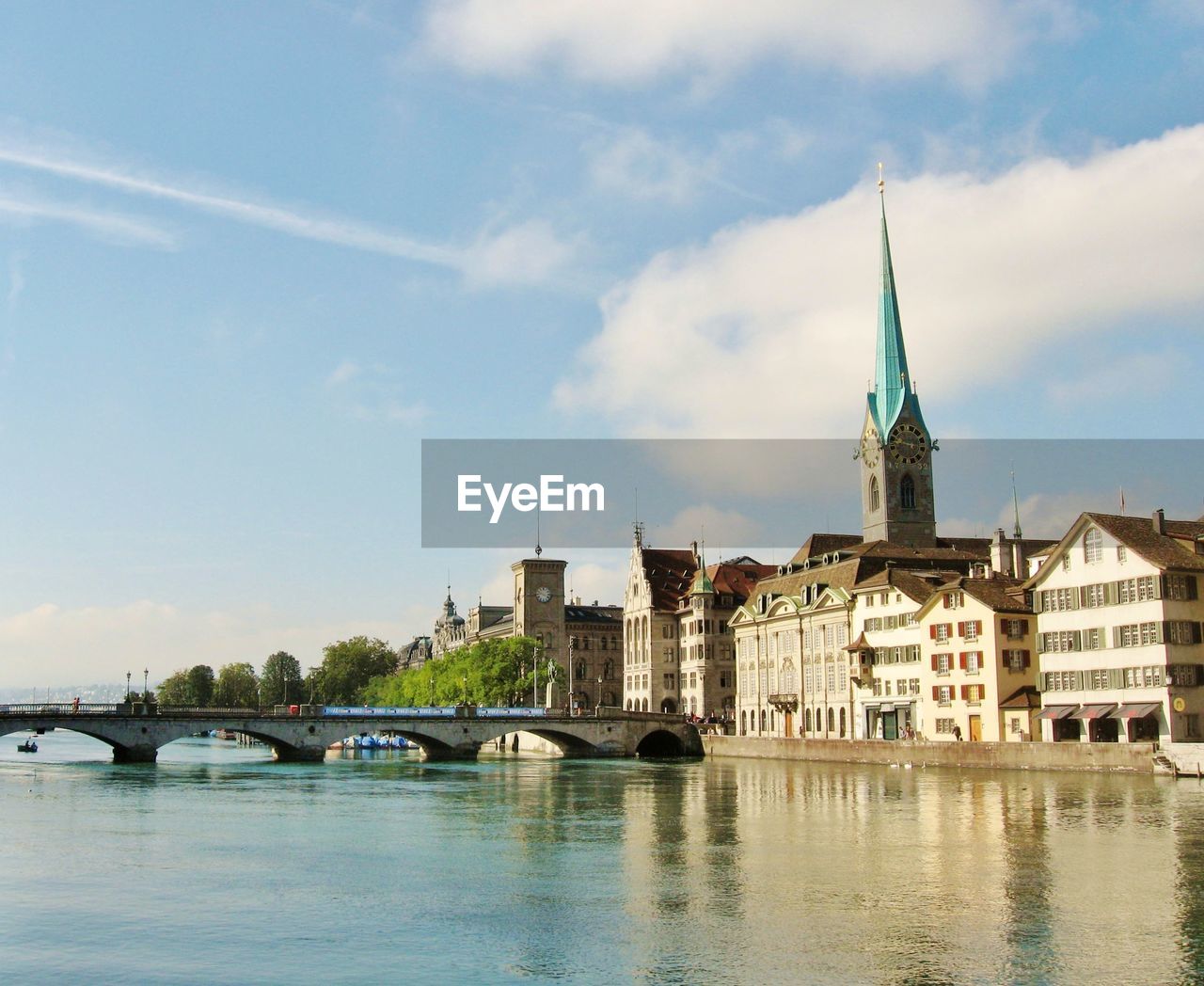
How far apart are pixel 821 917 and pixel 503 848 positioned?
16.9 m

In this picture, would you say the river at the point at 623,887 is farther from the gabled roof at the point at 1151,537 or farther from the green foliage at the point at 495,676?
the green foliage at the point at 495,676

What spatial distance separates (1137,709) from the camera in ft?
249

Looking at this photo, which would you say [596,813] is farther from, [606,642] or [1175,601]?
[606,642]

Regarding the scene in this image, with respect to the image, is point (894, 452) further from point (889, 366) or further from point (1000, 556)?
point (1000, 556)

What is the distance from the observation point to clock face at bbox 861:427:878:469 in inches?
5832

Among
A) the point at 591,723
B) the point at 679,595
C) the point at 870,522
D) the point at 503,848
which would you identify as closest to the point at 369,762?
the point at 591,723

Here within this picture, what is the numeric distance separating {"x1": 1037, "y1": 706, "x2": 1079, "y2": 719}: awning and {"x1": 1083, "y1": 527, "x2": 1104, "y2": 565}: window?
8565 mm

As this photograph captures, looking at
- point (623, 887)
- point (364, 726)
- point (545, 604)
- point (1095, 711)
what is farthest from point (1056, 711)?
point (545, 604)

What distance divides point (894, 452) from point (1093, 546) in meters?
66.4

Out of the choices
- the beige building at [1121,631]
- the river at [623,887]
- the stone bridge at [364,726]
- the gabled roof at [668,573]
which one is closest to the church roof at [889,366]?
the gabled roof at [668,573]

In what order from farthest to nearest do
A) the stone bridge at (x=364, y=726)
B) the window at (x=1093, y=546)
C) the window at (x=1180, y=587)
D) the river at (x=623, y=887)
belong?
the stone bridge at (x=364, y=726)
the window at (x=1093, y=546)
the window at (x=1180, y=587)
the river at (x=623, y=887)

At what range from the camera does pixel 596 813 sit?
193 ft

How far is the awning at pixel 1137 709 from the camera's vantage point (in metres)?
75.1

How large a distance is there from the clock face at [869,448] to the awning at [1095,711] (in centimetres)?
6913
